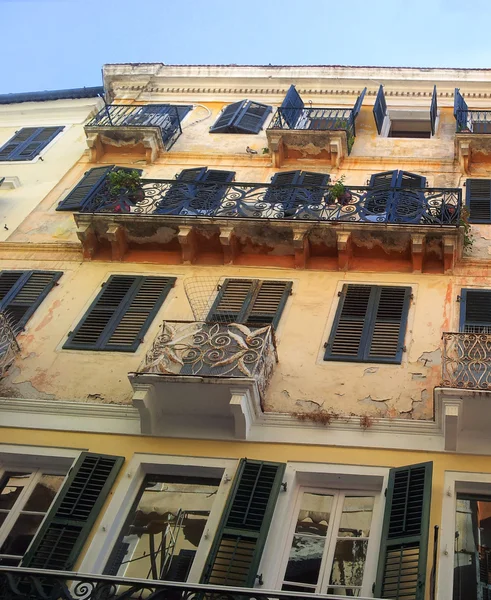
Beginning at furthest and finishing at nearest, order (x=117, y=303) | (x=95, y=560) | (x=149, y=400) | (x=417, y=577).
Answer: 1. (x=117, y=303)
2. (x=149, y=400)
3. (x=95, y=560)
4. (x=417, y=577)

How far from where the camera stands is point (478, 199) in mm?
16469

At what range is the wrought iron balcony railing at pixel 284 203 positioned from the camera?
1516 centimetres

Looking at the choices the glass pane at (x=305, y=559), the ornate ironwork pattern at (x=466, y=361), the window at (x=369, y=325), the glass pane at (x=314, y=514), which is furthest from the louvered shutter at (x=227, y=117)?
the glass pane at (x=305, y=559)

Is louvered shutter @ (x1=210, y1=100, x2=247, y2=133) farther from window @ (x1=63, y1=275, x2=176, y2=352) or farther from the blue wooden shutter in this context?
window @ (x1=63, y1=275, x2=176, y2=352)

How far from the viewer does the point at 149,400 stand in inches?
457

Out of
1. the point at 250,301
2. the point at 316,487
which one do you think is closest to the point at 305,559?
the point at 316,487

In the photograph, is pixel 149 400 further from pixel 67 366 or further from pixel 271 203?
pixel 271 203

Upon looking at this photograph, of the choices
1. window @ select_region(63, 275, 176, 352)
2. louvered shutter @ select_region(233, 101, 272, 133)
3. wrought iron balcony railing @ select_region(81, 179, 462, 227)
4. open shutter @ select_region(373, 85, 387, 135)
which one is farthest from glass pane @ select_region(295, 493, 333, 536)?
louvered shutter @ select_region(233, 101, 272, 133)

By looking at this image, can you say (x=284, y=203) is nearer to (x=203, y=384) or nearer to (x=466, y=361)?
(x=203, y=384)

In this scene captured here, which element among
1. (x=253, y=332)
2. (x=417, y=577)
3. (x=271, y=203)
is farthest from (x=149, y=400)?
(x=271, y=203)

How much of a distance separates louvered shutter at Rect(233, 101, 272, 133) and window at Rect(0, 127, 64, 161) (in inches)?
160

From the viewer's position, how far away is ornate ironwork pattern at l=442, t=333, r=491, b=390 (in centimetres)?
1110

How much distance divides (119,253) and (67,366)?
117 inches

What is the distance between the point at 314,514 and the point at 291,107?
10640 millimetres
